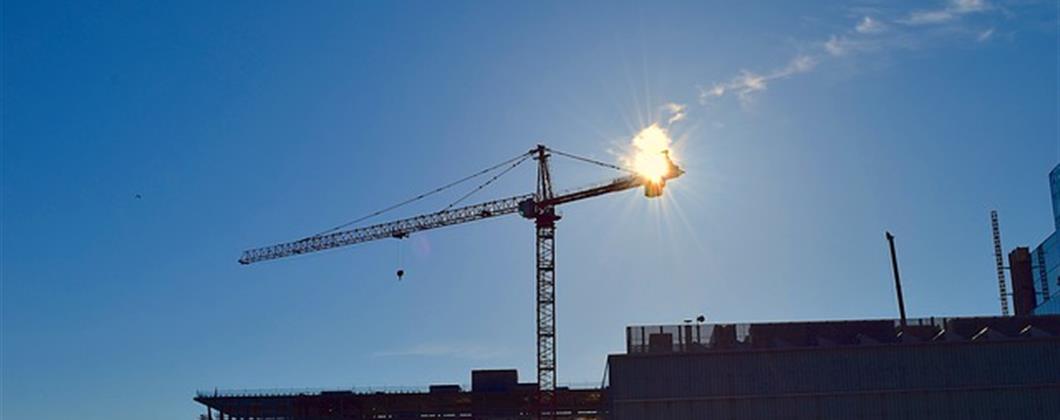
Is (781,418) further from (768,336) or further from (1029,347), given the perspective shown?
(1029,347)

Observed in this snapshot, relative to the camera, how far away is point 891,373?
74.7 m

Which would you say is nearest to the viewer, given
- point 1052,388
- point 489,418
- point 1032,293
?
point 1052,388

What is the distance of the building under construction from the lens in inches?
2913

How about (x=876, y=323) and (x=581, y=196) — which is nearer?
(x=876, y=323)

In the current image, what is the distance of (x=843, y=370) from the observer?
246ft

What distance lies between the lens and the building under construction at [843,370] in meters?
74.0

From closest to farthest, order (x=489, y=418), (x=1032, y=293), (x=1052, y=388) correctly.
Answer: (x=1052, y=388)
(x=489, y=418)
(x=1032, y=293)

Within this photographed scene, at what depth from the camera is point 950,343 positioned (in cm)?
7450

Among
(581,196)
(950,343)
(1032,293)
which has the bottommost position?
(950,343)

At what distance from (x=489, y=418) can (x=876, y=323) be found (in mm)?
49162

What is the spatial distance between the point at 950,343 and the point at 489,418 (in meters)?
53.9

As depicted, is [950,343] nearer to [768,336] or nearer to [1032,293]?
[768,336]

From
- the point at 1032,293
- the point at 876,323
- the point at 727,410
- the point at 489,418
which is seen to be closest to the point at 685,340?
the point at 727,410

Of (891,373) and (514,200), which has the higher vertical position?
(514,200)
